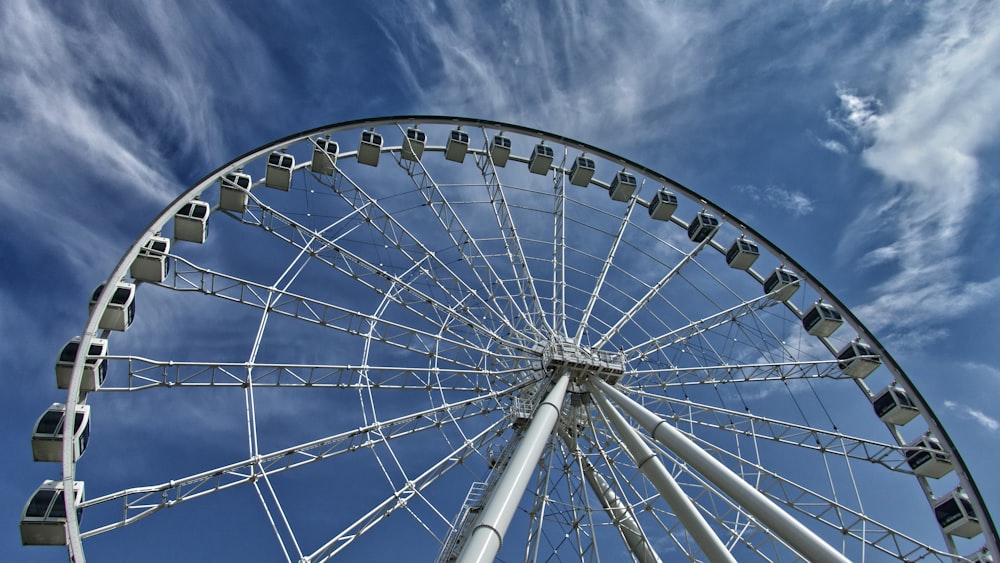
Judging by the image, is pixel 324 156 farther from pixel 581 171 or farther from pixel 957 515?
pixel 957 515

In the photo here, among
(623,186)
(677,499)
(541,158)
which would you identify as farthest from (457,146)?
(677,499)

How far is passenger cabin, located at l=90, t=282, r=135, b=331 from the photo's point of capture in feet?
53.1

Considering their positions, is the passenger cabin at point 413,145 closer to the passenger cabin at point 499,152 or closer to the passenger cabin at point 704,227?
the passenger cabin at point 499,152

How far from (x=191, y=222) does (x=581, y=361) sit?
12.3m

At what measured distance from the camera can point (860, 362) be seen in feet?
80.0

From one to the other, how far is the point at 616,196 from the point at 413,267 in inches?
417

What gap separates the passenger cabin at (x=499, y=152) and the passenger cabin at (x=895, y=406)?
17.1 metres

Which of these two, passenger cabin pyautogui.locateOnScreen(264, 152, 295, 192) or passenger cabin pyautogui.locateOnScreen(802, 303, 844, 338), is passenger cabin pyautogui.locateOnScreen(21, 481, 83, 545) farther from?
passenger cabin pyautogui.locateOnScreen(802, 303, 844, 338)

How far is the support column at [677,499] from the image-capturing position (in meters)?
13.2

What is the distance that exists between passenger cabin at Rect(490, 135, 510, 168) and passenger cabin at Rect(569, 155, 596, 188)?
340 centimetres

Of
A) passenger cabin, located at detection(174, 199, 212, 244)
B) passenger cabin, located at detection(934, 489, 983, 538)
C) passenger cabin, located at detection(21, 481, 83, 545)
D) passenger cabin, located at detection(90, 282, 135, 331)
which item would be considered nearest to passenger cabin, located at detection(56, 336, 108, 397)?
passenger cabin, located at detection(90, 282, 135, 331)

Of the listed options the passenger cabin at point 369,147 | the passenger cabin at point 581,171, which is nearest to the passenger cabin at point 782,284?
the passenger cabin at point 581,171

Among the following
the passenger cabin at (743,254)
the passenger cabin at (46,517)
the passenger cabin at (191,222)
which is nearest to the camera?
A: the passenger cabin at (46,517)

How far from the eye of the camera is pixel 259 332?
17953mm
